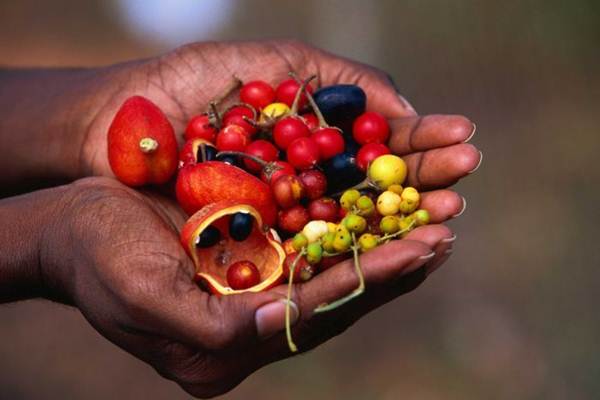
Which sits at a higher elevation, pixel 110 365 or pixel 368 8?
pixel 368 8

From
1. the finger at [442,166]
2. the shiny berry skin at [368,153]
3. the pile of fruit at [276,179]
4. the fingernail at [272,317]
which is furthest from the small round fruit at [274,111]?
the fingernail at [272,317]

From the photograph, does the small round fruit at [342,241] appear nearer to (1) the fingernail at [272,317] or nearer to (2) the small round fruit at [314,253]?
(2) the small round fruit at [314,253]

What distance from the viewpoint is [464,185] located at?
6312mm

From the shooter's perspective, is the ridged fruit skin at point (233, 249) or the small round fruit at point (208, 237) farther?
the small round fruit at point (208, 237)

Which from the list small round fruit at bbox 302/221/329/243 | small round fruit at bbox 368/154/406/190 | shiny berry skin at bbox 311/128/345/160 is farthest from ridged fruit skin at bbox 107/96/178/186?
small round fruit at bbox 368/154/406/190

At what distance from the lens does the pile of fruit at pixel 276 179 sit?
3.02 m

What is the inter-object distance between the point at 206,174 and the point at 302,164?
46 cm

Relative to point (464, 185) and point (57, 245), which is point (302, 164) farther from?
point (464, 185)

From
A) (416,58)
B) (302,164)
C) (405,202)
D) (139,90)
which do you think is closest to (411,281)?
(405,202)

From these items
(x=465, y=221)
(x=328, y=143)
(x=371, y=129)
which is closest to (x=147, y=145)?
(x=328, y=143)

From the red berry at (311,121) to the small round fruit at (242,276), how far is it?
0.93 metres

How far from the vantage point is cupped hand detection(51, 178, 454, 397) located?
266cm

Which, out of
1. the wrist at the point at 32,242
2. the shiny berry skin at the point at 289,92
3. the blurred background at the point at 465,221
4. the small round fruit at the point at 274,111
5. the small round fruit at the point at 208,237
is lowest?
the blurred background at the point at 465,221

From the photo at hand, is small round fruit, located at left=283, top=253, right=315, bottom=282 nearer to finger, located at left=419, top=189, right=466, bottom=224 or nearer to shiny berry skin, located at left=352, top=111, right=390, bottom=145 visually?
finger, located at left=419, top=189, right=466, bottom=224
